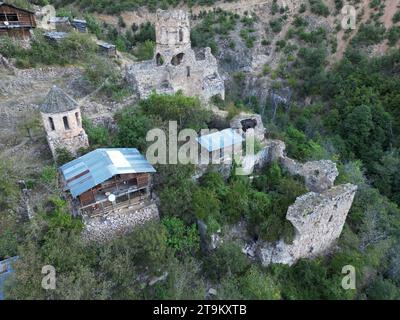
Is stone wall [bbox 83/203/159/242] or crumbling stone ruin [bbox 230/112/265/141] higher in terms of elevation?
crumbling stone ruin [bbox 230/112/265/141]

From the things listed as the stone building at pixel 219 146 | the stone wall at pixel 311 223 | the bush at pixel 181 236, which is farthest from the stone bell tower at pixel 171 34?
the stone wall at pixel 311 223

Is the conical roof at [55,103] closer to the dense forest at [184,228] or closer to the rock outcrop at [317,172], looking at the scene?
the dense forest at [184,228]

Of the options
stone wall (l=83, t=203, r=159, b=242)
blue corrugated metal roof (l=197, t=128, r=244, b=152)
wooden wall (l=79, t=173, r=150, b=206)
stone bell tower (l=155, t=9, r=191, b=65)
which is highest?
stone bell tower (l=155, t=9, r=191, b=65)

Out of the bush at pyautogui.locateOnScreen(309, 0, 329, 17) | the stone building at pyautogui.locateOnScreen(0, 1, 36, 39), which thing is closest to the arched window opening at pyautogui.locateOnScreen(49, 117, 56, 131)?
the stone building at pyautogui.locateOnScreen(0, 1, 36, 39)

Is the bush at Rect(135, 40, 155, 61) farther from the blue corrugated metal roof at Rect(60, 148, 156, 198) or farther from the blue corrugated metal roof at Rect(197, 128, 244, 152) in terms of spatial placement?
the blue corrugated metal roof at Rect(60, 148, 156, 198)

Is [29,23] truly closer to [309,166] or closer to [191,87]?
[191,87]

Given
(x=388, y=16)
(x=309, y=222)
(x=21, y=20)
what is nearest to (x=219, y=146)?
(x=309, y=222)
